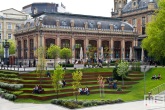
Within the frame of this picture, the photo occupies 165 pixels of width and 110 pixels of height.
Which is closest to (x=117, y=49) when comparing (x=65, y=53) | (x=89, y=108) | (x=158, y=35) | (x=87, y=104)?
(x=65, y=53)

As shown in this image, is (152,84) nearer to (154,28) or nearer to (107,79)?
(107,79)

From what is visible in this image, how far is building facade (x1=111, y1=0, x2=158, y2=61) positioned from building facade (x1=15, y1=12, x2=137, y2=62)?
519 cm

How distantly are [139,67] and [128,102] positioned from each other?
19.0 meters

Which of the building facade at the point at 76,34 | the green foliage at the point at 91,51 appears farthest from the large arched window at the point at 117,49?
the green foliage at the point at 91,51

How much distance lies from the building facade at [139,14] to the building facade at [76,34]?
5.19 meters

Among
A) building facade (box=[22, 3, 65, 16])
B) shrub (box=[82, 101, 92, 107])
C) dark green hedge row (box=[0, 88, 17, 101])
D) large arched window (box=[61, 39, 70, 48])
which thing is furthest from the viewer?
building facade (box=[22, 3, 65, 16])

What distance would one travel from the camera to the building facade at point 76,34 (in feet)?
209

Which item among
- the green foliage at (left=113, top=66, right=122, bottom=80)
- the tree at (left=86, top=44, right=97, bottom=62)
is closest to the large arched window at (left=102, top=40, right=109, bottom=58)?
the tree at (left=86, top=44, right=97, bottom=62)

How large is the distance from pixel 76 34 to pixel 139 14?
26137 millimetres

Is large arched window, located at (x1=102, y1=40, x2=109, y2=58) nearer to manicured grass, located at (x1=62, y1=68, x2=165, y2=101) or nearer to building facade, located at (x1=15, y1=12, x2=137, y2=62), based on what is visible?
building facade, located at (x1=15, y1=12, x2=137, y2=62)

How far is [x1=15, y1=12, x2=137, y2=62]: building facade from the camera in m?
63.8

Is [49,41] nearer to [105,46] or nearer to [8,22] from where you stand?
[105,46]

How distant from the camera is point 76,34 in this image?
67.1 meters

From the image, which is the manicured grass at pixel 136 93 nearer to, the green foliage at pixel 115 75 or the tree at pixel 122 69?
the tree at pixel 122 69
